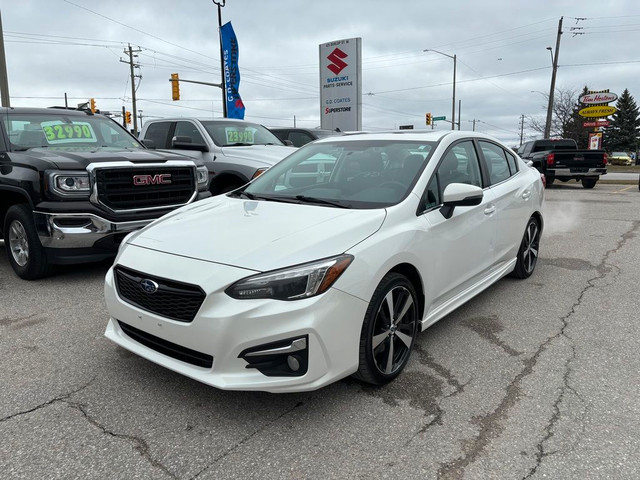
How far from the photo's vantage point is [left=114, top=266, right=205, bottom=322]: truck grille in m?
2.59

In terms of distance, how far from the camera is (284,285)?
252 centimetres

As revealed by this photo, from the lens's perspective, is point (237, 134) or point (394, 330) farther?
point (237, 134)

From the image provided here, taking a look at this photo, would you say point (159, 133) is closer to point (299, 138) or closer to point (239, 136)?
point (239, 136)

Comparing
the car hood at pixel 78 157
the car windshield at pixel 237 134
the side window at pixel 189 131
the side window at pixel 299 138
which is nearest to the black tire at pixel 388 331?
the car hood at pixel 78 157

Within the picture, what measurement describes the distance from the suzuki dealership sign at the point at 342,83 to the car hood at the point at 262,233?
1364 cm

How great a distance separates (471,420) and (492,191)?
2327mm

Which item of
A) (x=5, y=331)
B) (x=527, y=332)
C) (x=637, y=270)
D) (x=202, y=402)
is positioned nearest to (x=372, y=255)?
(x=202, y=402)

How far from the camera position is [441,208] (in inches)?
139

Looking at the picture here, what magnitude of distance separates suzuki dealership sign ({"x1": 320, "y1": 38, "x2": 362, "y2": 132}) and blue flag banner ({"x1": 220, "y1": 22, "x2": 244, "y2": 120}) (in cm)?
389

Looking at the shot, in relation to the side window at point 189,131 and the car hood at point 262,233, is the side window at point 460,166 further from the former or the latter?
the side window at point 189,131

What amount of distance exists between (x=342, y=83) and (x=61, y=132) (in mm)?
12270

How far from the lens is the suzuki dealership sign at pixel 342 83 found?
54.4 feet

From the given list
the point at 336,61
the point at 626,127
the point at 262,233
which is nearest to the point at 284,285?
the point at 262,233

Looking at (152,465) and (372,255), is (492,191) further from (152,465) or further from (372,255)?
(152,465)
